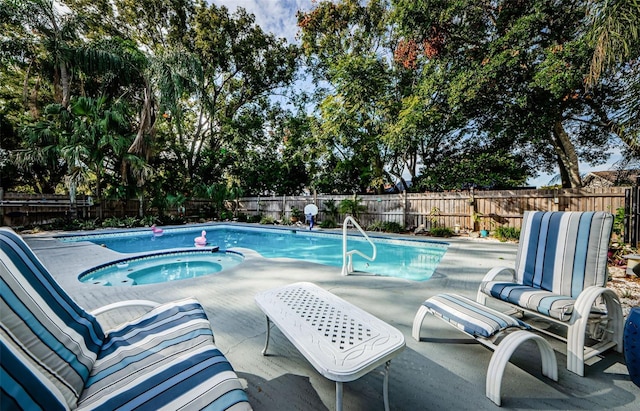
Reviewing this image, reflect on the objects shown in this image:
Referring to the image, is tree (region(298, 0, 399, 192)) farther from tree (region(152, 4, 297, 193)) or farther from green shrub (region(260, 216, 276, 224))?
green shrub (region(260, 216, 276, 224))

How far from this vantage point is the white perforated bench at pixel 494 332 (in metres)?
1.47

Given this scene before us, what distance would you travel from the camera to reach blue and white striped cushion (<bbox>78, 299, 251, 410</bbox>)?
98 centimetres

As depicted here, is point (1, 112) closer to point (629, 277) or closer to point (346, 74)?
point (346, 74)

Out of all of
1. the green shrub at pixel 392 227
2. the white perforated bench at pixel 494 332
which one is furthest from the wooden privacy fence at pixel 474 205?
the white perforated bench at pixel 494 332

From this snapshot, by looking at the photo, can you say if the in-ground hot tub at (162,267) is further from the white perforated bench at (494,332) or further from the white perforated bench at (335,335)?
the white perforated bench at (494,332)

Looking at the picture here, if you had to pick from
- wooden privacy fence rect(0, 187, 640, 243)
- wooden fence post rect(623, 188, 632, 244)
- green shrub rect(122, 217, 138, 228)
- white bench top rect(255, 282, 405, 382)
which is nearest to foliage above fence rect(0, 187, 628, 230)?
wooden privacy fence rect(0, 187, 640, 243)

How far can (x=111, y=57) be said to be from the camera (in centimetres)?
1011

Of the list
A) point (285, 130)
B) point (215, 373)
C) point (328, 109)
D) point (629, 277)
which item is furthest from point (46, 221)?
point (629, 277)

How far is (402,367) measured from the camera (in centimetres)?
179

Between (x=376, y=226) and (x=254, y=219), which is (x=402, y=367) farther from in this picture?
(x=254, y=219)

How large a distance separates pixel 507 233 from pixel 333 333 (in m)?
8.04

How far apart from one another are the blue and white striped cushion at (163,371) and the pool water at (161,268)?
3.62 m

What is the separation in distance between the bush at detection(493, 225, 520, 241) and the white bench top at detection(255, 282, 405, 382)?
296 inches

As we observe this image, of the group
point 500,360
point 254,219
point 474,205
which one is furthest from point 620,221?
point 254,219
